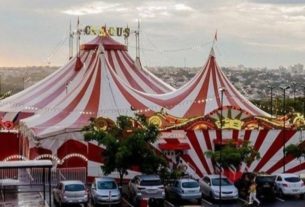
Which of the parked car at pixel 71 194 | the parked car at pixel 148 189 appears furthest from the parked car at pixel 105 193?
the parked car at pixel 148 189

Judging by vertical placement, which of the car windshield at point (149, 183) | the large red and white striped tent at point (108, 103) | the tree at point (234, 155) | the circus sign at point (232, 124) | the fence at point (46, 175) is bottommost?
the fence at point (46, 175)

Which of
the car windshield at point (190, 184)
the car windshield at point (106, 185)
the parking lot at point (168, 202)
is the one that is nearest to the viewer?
the parking lot at point (168, 202)

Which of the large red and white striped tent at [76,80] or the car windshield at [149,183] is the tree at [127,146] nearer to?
the car windshield at [149,183]

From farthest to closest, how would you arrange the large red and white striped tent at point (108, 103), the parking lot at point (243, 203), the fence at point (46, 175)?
the large red and white striped tent at point (108, 103) → the fence at point (46, 175) → the parking lot at point (243, 203)

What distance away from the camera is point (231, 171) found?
30.6m

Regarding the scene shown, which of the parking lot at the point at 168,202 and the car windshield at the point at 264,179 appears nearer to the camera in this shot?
the parking lot at the point at 168,202

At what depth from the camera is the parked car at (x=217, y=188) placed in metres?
26.1

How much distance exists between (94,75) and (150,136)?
8758 mm

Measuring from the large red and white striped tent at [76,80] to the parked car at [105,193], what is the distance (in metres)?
13.4

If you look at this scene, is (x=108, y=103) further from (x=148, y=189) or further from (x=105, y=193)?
(x=105, y=193)

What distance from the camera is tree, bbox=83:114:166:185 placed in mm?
26859

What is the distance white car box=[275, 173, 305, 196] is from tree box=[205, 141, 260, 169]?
2.11 m

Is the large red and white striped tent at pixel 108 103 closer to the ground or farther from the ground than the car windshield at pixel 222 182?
farther from the ground

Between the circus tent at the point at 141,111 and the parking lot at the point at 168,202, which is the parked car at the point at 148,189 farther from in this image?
the circus tent at the point at 141,111
